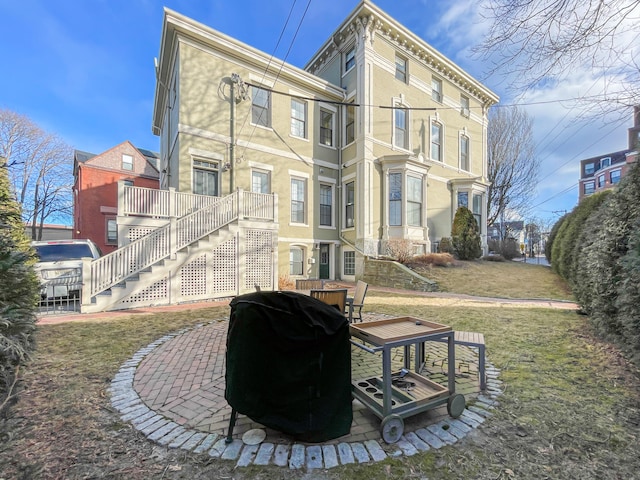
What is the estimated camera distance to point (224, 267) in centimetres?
912

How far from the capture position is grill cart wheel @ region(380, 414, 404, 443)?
2221 mm

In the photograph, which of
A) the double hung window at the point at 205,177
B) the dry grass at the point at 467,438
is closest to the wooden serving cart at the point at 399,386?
the dry grass at the point at 467,438

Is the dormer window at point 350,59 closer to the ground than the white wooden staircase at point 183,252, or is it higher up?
higher up

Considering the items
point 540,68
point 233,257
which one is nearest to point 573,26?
point 540,68

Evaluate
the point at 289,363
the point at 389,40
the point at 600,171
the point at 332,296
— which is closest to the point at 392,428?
the point at 289,363

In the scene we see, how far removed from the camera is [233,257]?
9.30 m

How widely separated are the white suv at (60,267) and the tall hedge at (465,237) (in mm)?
15852

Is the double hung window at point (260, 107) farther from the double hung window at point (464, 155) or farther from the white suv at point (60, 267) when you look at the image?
the double hung window at point (464, 155)

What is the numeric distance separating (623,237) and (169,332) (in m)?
7.51

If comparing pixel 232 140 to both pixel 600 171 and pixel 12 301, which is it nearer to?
pixel 12 301

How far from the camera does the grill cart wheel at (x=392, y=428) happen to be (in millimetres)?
2221

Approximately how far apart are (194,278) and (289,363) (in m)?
7.36

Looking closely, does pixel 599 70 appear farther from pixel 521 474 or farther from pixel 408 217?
pixel 408 217

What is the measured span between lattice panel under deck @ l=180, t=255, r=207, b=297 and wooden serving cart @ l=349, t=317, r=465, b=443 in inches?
278
